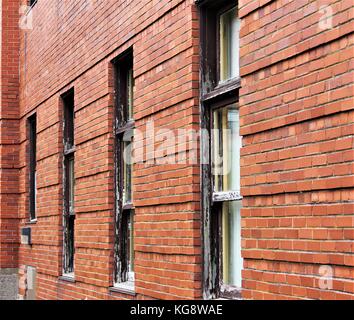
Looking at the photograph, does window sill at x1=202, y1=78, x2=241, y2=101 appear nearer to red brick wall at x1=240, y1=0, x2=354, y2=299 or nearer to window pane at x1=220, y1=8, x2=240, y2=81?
window pane at x1=220, y1=8, x2=240, y2=81

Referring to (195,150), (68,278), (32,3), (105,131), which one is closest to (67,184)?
(68,278)

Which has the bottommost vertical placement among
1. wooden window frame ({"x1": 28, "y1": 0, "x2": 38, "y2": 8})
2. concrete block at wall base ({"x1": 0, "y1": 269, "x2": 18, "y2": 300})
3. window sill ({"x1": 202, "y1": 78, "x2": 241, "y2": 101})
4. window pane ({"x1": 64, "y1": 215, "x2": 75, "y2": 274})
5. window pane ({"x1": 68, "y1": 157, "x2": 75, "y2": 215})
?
concrete block at wall base ({"x1": 0, "y1": 269, "x2": 18, "y2": 300})

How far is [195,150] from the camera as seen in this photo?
6727mm

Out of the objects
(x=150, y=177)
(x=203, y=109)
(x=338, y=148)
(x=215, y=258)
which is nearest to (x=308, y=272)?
(x=338, y=148)

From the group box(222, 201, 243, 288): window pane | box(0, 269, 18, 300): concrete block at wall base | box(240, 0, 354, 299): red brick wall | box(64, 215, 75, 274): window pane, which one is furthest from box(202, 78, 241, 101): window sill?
box(0, 269, 18, 300): concrete block at wall base

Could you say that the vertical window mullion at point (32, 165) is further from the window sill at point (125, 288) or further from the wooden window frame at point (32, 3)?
the window sill at point (125, 288)

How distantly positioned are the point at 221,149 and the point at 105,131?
2764mm

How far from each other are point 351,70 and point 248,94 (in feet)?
3.94

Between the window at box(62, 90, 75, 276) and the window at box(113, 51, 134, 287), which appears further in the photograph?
the window at box(62, 90, 75, 276)

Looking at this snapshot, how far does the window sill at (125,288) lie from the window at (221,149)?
163 centimetres

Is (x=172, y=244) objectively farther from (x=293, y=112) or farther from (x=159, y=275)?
(x=293, y=112)

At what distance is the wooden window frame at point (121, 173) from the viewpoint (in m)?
8.83

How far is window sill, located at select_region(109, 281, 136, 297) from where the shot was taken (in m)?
8.16

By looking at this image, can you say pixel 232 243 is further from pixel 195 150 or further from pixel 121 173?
pixel 121 173
